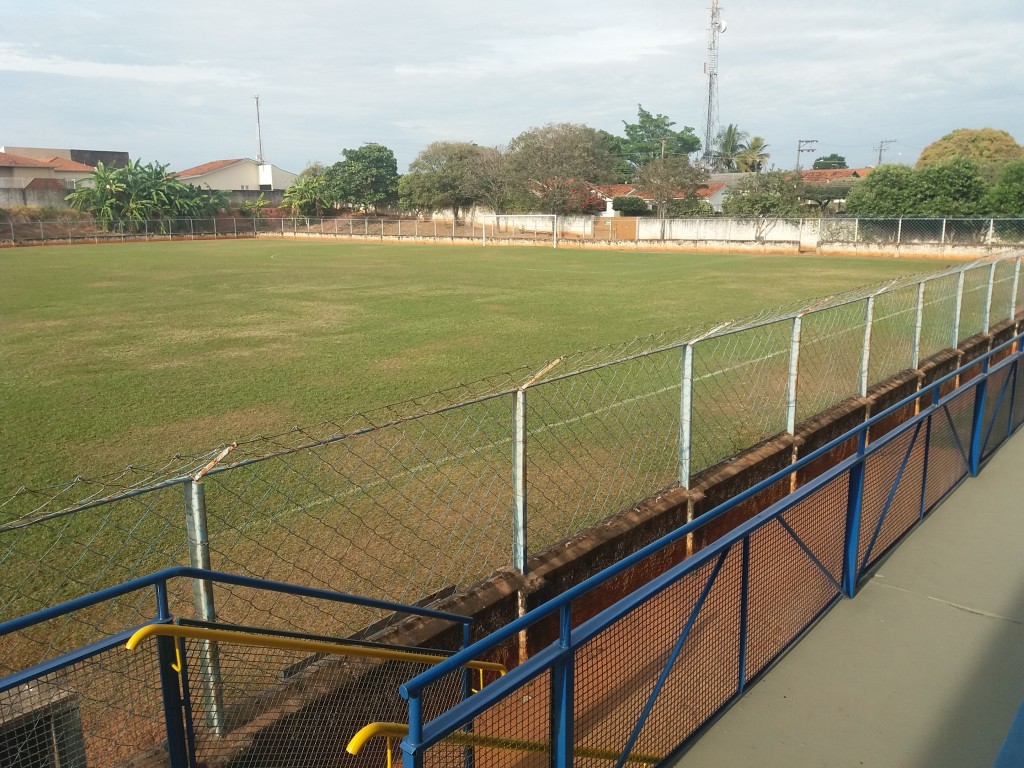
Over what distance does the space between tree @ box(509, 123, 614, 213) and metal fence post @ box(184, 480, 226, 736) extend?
2324 inches

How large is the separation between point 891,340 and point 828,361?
134 cm

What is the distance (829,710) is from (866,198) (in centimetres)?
4349

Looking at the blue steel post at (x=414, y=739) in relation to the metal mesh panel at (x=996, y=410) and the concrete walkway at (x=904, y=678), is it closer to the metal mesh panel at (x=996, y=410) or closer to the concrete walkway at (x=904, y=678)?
the concrete walkway at (x=904, y=678)

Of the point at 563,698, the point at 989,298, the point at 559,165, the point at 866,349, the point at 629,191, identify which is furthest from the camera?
the point at 629,191

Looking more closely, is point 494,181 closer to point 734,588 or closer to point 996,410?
point 996,410

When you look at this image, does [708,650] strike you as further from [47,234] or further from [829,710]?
[47,234]

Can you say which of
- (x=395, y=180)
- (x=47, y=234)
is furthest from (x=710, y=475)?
(x=395, y=180)

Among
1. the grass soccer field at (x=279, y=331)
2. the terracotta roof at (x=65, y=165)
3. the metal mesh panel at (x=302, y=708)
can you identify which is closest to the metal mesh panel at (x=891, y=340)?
the grass soccer field at (x=279, y=331)

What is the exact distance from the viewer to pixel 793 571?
184 inches

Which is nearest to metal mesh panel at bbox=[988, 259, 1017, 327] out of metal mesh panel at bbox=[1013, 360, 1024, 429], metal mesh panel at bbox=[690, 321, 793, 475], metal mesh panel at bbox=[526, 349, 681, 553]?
metal mesh panel at bbox=[690, 321, 793, 475]

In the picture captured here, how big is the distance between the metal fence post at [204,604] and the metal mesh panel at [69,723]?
0.64ft

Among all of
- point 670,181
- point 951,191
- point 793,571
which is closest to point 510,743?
point 793,571

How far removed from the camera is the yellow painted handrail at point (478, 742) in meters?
2.25

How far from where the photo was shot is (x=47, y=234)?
2226 inches
